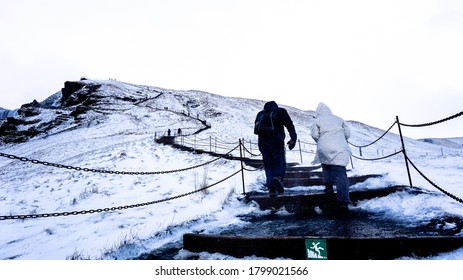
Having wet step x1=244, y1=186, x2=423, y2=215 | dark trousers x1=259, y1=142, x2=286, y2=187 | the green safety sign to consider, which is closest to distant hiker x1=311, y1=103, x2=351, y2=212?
wet step x1=244, y1=186, x2=423, y2=215

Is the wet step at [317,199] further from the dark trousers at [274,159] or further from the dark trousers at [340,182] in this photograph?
the dark trousers at [274,159]

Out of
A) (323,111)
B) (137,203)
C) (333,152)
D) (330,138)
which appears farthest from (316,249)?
(137,203)

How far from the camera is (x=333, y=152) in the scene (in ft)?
13.6

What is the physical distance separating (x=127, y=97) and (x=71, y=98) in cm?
933

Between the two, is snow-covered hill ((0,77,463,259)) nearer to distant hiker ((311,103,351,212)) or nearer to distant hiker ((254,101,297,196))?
distant hiker ((311,103,351,212))

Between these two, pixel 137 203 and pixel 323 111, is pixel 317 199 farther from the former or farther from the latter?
pixel 137 203

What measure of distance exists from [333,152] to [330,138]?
0.83 feet

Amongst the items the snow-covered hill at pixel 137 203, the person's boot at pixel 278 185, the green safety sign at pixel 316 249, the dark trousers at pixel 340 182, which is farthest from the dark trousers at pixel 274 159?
the green safety sign at pixel 316 249

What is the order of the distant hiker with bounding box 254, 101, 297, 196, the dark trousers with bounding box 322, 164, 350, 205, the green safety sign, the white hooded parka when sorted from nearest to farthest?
the green safety sign < the dark trousers with bounding box 322, 164, 350, 205 < the white hooded parka < the distant hiker with bounding box 254, 101, 297, 196

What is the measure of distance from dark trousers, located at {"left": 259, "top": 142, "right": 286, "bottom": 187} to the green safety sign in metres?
2.35

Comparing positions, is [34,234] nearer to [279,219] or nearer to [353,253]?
[279,219]

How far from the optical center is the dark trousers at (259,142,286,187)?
15.9ft

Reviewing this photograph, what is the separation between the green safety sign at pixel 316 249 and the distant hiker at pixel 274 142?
2.24 metres
